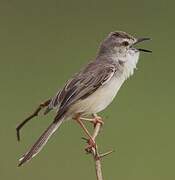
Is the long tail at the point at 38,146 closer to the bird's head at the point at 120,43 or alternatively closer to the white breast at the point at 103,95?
the white breast at the point at 103,95

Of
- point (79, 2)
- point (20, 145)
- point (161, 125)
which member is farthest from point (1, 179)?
point (79, 2)

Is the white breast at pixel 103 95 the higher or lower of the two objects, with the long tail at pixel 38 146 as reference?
higher

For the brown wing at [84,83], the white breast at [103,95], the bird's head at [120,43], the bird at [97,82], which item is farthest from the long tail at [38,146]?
the bird's head at [120,43]

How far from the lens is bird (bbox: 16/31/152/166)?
598 cm

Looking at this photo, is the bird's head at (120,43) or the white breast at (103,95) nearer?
the white breast at (103,95)

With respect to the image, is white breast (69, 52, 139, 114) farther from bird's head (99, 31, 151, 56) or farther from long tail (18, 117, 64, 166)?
long tail (18, 117, 64, 166)

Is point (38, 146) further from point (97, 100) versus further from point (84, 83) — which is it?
point (97, 100)

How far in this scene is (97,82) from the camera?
6.25m

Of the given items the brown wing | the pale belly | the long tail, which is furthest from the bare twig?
the pale belly

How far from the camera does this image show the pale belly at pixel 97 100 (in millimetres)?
6195

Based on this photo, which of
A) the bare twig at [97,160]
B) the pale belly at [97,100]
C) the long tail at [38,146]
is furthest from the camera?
the pale belly at [97,100]

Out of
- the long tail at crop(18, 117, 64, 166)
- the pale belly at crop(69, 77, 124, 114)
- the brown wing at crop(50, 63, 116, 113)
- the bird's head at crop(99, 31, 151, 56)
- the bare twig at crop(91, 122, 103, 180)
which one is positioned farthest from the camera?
the bird's head at crop(99, 31, 151, 56)

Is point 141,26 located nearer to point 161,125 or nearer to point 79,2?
point 79,2

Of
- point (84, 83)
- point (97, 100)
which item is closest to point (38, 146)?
point (84, 83)
